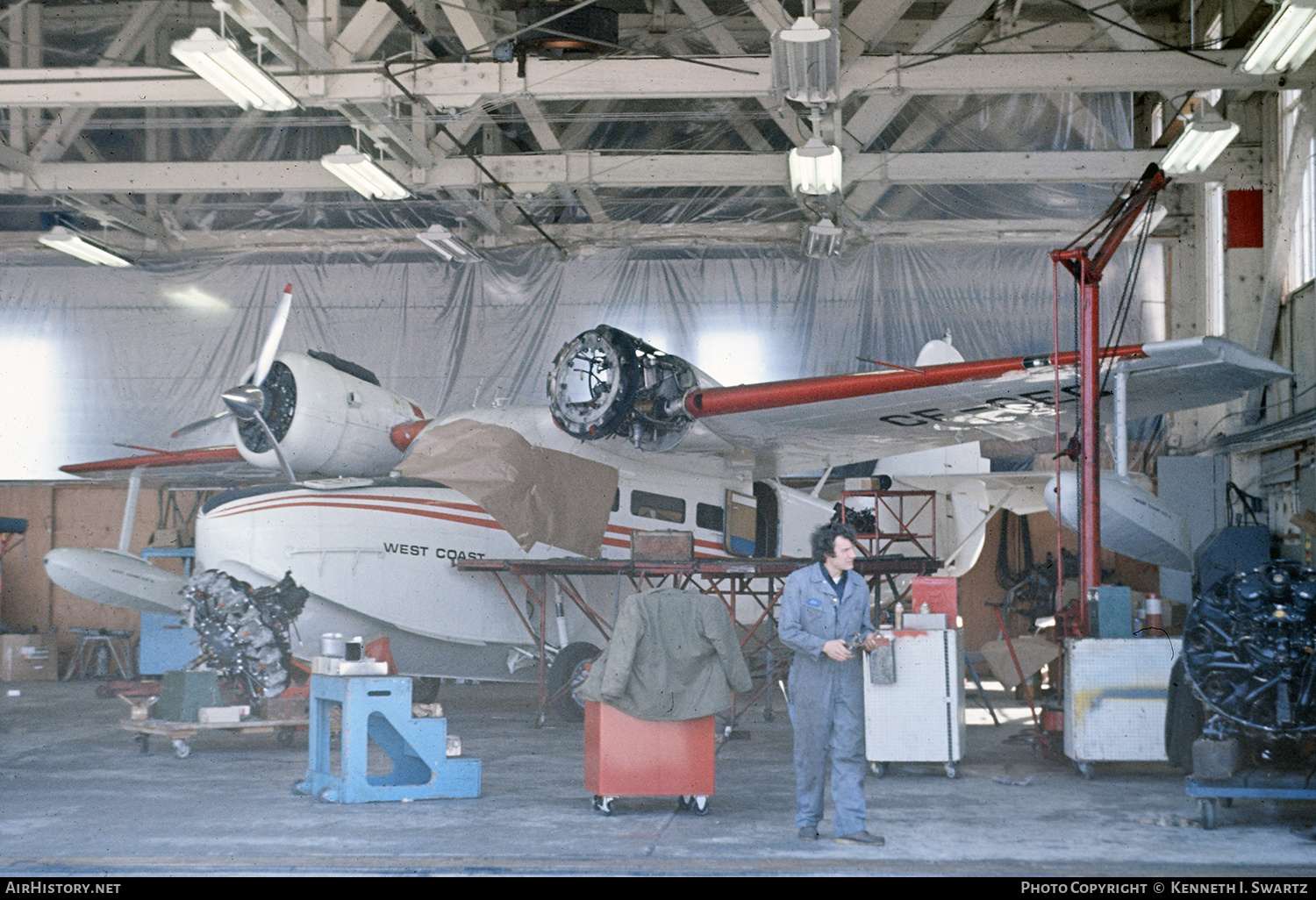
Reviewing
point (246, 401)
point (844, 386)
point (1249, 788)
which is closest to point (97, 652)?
point (246, 401)

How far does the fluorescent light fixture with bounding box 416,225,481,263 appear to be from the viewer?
54.4 ft

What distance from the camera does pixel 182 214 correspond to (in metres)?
19.3

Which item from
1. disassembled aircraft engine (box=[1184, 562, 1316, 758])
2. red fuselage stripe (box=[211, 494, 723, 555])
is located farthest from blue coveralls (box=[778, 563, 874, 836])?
red fuselage stripe (box=[211, 494, 723, 555])

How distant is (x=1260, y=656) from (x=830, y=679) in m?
2.39

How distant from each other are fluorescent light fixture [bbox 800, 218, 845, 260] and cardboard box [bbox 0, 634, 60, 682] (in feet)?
41.1

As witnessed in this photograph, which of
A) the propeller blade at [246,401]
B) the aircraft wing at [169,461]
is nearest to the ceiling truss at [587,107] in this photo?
the propeller blade at [246,401]

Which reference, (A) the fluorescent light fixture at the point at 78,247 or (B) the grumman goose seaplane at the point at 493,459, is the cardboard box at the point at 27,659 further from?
(B) the grumman goose seaplane at the point at 493,459

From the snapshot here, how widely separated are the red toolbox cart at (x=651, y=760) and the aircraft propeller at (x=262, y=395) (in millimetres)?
5331

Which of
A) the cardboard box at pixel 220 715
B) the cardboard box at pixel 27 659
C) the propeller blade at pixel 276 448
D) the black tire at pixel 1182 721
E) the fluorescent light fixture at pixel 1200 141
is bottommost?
the cardboard box at pixel 27 659

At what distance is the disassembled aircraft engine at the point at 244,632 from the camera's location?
10.1 metres

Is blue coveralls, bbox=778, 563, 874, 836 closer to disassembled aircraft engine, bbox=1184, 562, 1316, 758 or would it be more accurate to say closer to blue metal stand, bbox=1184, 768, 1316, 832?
blue metal stand, bbox=1184, 768, 1316, 832

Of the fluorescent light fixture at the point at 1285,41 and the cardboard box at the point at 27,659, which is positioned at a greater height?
the fluorescent light fixture at the point at 1285,41
